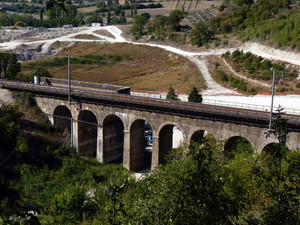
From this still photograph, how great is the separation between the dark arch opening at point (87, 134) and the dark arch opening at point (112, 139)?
211cm

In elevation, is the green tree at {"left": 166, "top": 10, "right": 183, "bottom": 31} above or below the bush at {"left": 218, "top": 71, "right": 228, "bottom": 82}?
above

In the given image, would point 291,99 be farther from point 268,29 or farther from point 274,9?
point 274,9

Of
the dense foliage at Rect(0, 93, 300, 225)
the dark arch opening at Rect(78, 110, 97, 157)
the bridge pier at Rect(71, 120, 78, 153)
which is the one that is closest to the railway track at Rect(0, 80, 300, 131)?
the dense foliage at Rect(0, 93, 300, 225)

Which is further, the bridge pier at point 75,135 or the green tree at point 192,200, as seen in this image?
the bridge pier at point 75,135

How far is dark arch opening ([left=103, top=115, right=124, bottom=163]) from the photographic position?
3547 cm

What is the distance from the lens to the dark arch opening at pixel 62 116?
38403 millimetres

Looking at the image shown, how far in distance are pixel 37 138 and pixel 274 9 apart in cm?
5674

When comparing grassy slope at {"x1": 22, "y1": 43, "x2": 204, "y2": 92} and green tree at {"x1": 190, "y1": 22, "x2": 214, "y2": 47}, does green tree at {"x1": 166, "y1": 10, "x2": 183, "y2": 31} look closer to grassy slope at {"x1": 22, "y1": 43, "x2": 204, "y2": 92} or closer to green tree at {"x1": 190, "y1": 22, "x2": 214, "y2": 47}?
grassy slope at {"x1": 22, "y1": 43, "x2": 204, "y2": 92}

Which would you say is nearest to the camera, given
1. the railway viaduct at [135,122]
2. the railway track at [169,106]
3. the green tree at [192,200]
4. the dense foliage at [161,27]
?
the green tree at [192,200]

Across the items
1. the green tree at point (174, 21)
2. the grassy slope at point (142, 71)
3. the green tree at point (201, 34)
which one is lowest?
the grassy slope at point (142, 71)

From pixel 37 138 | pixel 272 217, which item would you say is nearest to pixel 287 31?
pixel 37 138

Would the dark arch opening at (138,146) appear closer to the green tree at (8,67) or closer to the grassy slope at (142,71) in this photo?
the grassy slope at (142,71)

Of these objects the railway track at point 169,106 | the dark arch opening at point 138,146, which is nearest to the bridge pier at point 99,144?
the railway track at point 169,106

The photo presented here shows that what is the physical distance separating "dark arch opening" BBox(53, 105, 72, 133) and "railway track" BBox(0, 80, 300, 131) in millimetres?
1753
